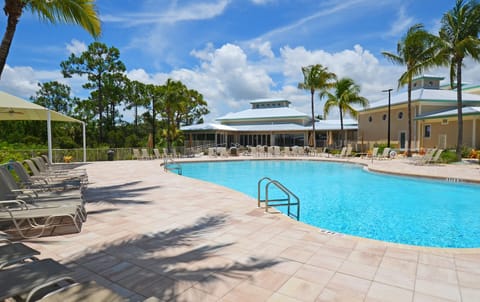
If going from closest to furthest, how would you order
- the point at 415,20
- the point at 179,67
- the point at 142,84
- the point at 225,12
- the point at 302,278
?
the point at 302,278, the point at 225,12, the point at 415,20, the point at 179,67, the point at 142,84

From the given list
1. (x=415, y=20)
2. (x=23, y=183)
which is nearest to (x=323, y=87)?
(x=415, y=20)

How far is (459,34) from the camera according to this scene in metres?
15.9

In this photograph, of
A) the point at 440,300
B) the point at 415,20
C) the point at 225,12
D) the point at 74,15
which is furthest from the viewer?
the point at 415,20

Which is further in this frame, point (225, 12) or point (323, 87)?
point (323, 87)

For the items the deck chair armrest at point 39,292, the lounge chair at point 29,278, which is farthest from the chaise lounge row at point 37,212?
the deck chair armrest at point 39,292

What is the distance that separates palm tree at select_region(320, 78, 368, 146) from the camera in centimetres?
2695

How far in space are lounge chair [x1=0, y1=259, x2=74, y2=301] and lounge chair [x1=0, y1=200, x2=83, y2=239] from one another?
7.44 ft

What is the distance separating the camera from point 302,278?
122 inches

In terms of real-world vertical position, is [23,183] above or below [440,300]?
above

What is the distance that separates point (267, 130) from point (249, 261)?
91.4 feet

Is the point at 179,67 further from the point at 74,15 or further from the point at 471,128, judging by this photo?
the point at 471,128

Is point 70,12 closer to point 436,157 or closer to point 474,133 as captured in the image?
point 436,157

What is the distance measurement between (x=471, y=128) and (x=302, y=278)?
950 inches

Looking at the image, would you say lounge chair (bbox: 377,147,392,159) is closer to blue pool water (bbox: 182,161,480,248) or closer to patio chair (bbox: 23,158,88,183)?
blue pool water (bbox: 182,161,480,248)
